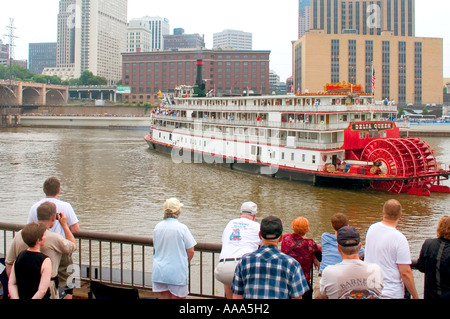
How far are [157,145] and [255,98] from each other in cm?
1823

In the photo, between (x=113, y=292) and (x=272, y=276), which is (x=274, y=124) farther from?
(x=272, y=276)

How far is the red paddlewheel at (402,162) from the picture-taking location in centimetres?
2823

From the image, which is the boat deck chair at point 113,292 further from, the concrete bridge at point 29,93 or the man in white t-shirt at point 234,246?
the concrete bridge at point 29,93

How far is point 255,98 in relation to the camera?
126 ft

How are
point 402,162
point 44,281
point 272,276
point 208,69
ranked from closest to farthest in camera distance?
point 272,276, point 44,281, point 402,162, point 208,69

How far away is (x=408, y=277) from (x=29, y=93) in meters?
150

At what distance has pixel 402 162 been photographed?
92.3ft

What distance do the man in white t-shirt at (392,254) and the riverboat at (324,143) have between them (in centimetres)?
2312

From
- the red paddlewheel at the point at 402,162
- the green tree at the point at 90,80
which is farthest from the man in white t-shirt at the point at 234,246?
the green tree at the point at 90,80

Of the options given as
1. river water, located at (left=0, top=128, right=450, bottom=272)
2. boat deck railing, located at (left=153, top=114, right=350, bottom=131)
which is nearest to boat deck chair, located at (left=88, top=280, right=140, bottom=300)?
river water, located at (left=0, top=128, right=450, bottom=272)

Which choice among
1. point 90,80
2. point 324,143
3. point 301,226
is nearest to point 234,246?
point 301,226

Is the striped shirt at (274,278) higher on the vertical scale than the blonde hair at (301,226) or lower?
lower
